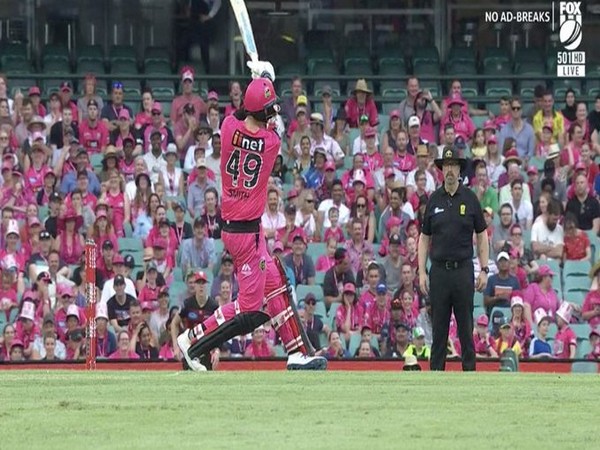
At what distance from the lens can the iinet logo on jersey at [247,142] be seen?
43.0ft

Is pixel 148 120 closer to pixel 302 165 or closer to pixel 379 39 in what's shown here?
pixel 302 165

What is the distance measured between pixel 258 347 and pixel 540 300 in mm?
3407

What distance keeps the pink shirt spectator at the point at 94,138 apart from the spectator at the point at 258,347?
5.23 metres

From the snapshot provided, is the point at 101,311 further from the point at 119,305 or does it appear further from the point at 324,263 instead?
the point at 324,263

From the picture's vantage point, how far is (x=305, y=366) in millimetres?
13516

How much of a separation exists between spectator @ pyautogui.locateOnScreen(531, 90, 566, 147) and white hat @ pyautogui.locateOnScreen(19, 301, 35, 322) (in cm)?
783

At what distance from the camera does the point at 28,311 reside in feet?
62.9

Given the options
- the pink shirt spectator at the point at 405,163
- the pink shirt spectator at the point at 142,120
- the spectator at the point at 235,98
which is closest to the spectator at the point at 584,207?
the pink shirt spectator at the point at 405,163

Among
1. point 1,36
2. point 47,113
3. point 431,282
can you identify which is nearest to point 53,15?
point 1,36

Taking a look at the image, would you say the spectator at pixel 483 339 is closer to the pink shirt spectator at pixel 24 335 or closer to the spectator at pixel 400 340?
the spectator at pixel 400 340

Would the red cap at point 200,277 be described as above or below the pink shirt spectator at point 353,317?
above

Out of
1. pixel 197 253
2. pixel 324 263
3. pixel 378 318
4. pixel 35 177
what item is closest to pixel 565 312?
pixel 378 318

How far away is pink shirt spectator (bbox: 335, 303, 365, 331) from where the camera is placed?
1942 cm

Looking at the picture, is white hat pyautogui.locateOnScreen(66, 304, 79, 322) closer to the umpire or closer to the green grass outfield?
the umpire
